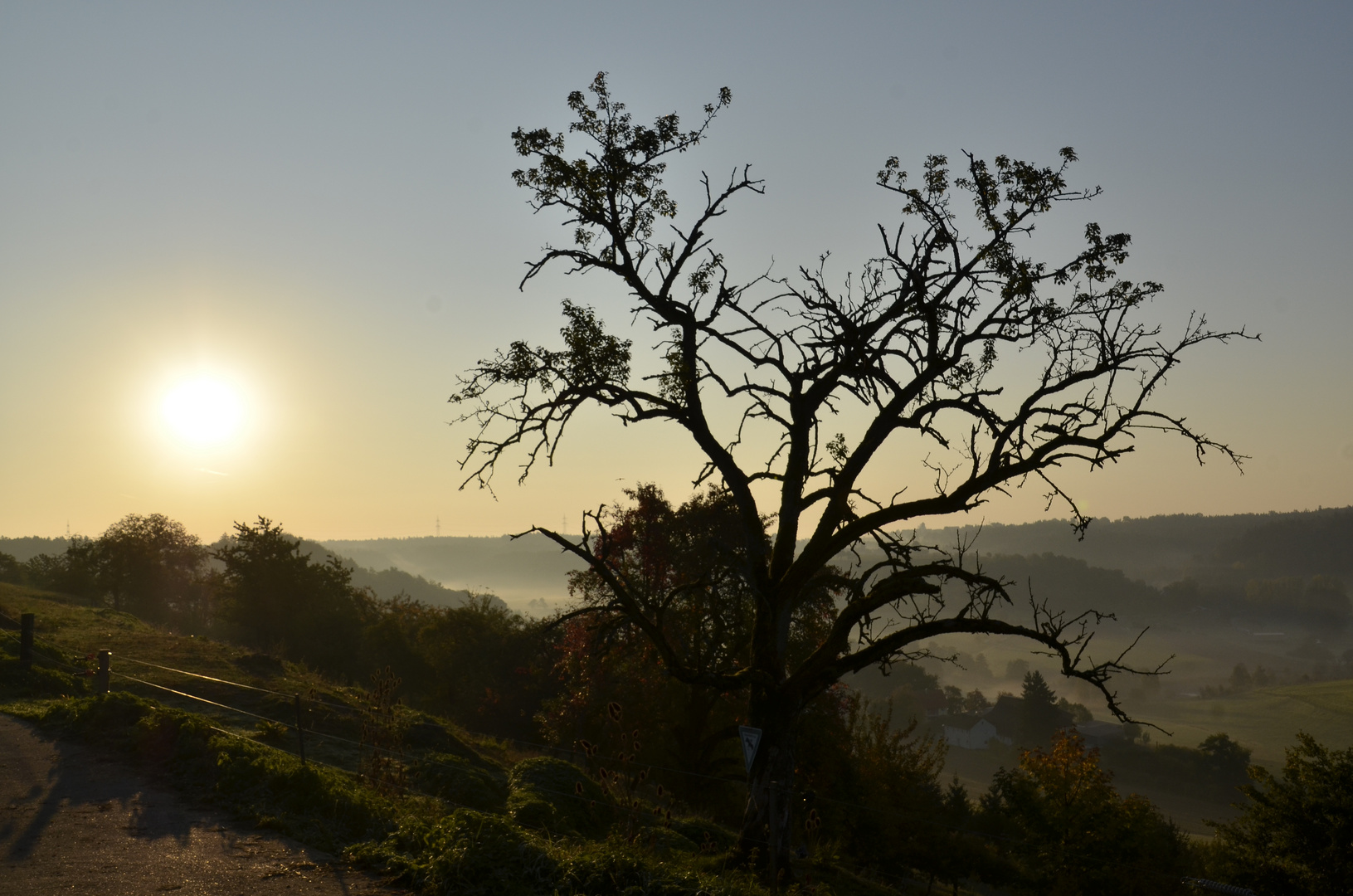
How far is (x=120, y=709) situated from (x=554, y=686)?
25589 mm

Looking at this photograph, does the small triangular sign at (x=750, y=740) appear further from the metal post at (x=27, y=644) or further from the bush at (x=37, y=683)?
the metal post at (x=27, y=644)

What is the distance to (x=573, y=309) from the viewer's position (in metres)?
13.9

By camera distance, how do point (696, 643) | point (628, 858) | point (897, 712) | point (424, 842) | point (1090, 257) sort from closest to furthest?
1. point (628, 858)
2. point (424, 842)
3. point (1090, 257)
4. point (696, 643)
5. point (897, 712)

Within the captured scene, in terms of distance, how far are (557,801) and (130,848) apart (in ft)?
18.8

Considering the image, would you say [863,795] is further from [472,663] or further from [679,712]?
[472,663]

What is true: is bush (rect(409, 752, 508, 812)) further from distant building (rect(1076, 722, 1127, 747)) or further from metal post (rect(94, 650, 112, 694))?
distant building (rect(1076, 722, 1127, 747))

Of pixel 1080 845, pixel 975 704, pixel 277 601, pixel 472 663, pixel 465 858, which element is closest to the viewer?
pixel 465 858

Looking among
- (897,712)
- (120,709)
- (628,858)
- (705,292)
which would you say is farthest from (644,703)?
(897,712)

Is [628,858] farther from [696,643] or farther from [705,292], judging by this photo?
[705,292]

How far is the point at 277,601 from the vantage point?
47125 millimetres

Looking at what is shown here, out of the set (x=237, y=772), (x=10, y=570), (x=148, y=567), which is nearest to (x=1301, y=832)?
(x=237, y=772)

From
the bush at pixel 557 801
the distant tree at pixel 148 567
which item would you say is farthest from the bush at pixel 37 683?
the distant tree at pixel 148 567

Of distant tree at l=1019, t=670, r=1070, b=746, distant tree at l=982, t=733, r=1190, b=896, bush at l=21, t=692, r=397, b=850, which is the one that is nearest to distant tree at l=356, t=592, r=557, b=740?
distant tree at l=982, t=733, r=1190, b=896

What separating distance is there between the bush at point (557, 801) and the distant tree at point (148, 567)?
5111 centimetres
